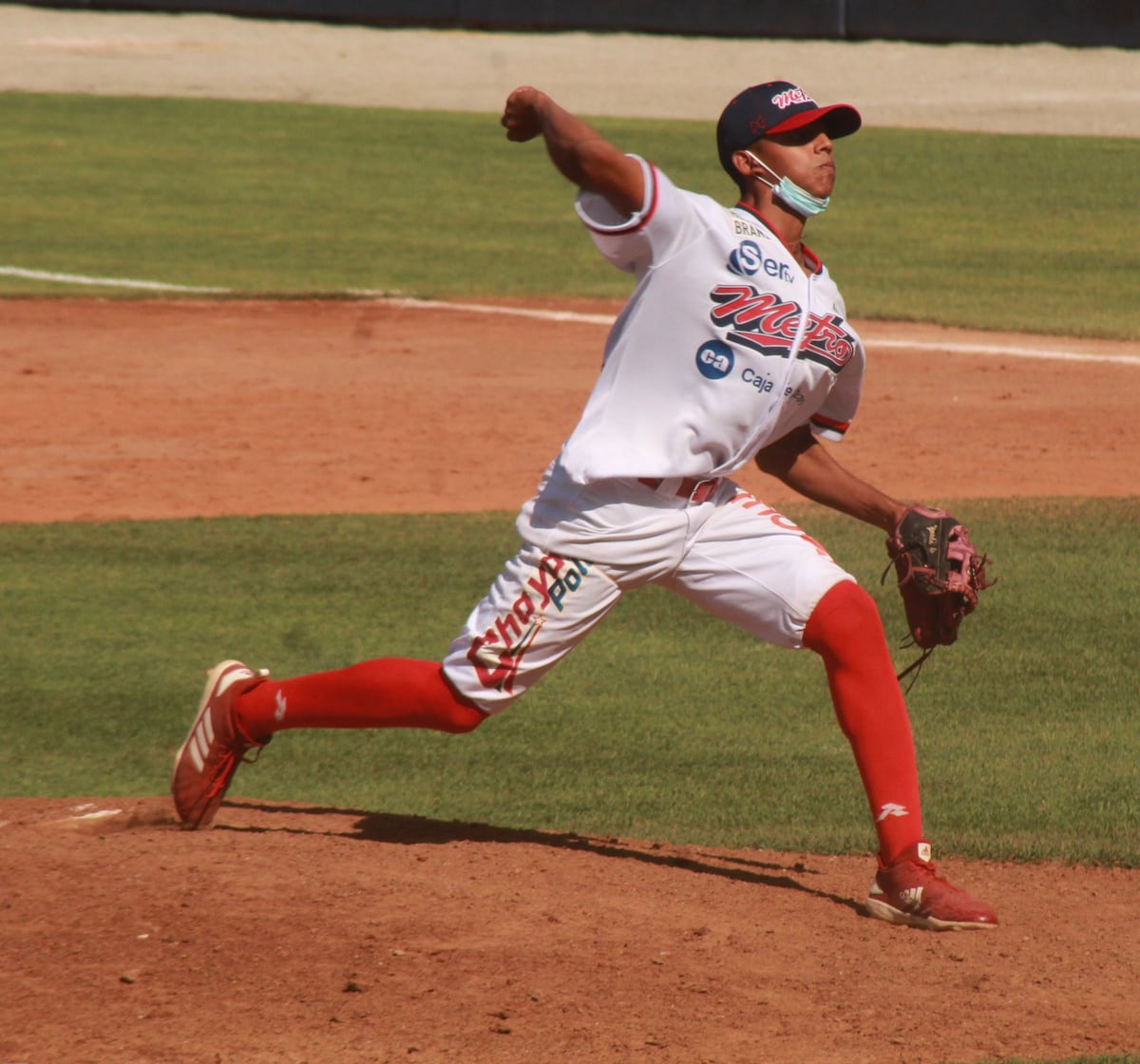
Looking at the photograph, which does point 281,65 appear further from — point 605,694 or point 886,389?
point 605,694

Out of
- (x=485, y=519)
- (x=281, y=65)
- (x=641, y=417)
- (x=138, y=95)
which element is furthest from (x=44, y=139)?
(x=641, y=417)

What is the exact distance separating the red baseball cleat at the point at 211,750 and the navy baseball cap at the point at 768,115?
182cm

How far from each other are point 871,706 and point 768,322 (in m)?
0.96

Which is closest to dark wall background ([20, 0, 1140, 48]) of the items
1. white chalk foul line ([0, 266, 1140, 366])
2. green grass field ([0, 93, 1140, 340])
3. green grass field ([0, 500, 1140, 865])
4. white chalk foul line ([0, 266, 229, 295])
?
green grass field ([0, 93, 1140, 340])

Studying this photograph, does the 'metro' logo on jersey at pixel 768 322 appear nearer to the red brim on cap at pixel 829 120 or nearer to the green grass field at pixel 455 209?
the red brim on cap at pixel 829 120

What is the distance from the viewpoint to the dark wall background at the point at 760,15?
2875 cm

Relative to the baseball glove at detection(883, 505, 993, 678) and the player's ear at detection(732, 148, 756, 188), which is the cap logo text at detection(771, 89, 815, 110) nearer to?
the player's ear at detection(732, 148, 756, 188)

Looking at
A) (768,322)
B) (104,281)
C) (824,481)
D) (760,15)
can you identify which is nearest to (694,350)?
(768,322)

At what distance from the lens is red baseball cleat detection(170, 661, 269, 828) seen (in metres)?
5.00

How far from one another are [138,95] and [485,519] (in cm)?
1904

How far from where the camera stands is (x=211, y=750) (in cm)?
500

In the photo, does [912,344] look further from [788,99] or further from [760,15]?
[760,15]

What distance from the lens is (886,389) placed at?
11656mm

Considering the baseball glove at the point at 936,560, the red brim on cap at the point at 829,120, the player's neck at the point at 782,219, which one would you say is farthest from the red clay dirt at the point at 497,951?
the red brim on cap at the point at 829,120
